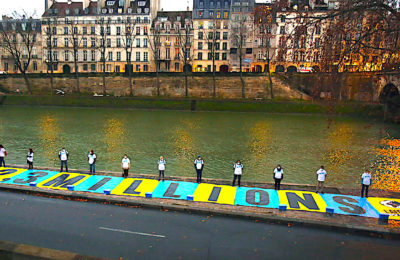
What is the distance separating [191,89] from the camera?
71625 millimetres

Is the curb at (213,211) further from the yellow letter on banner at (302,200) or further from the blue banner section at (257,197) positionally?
the yellow letter on banner at (302,200)

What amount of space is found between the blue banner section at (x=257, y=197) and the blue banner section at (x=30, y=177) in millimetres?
12393

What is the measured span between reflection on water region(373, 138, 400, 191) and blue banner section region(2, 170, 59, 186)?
72.2 ft

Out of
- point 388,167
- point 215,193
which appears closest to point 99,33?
point 388,167

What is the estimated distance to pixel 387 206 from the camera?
56.1 ft

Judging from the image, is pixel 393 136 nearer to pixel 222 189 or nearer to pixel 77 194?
pixel 222 189

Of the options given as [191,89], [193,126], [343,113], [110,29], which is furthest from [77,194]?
[110,29]

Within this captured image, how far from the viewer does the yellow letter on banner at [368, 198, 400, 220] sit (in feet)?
52.1

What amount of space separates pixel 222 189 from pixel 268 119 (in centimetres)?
3549

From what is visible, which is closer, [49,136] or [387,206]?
[387,206]

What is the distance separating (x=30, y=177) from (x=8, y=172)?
2.34 meters

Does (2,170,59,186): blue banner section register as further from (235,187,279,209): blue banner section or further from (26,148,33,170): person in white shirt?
(235,187,279,209): blue banner section

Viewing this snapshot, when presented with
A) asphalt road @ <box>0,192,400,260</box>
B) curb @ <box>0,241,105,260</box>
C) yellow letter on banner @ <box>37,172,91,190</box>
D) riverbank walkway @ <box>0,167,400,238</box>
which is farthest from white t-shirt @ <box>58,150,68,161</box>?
curb @ <box>0,241,105,260</box>

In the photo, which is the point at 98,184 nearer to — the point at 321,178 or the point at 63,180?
the point at 63,180
